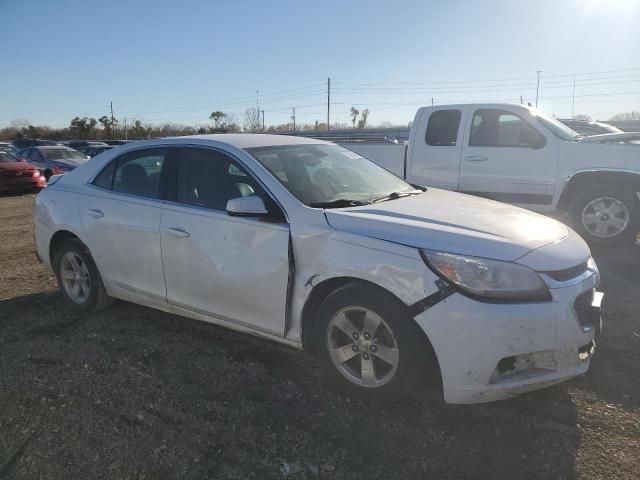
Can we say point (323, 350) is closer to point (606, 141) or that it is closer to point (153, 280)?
point (153, 280)

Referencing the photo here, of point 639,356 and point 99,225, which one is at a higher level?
point 99,225

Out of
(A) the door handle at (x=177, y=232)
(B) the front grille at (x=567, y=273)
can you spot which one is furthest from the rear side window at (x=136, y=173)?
(B) the front grille at (x=567, y=273)

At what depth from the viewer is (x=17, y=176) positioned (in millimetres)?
15664

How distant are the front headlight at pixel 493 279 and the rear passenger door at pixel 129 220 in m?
2.22

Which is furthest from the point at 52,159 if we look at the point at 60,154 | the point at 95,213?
the point at 95,213

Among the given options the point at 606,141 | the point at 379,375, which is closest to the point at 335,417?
the point at 379,375

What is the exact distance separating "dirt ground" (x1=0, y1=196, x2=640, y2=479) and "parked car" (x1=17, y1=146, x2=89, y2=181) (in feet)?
51.3

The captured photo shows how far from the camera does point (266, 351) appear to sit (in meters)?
3.81

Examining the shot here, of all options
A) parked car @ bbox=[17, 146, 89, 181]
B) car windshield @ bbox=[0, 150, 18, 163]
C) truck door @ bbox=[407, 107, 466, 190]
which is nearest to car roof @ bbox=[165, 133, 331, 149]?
truck door @ bbox=[407, 107, 466, 190]

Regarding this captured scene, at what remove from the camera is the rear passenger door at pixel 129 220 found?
392 cm

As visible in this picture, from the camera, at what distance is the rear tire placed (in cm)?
446

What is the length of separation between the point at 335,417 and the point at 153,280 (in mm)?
1838

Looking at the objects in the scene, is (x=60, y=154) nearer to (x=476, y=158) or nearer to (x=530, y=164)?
(x=476, y=158)

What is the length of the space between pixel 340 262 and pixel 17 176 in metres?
15.9
